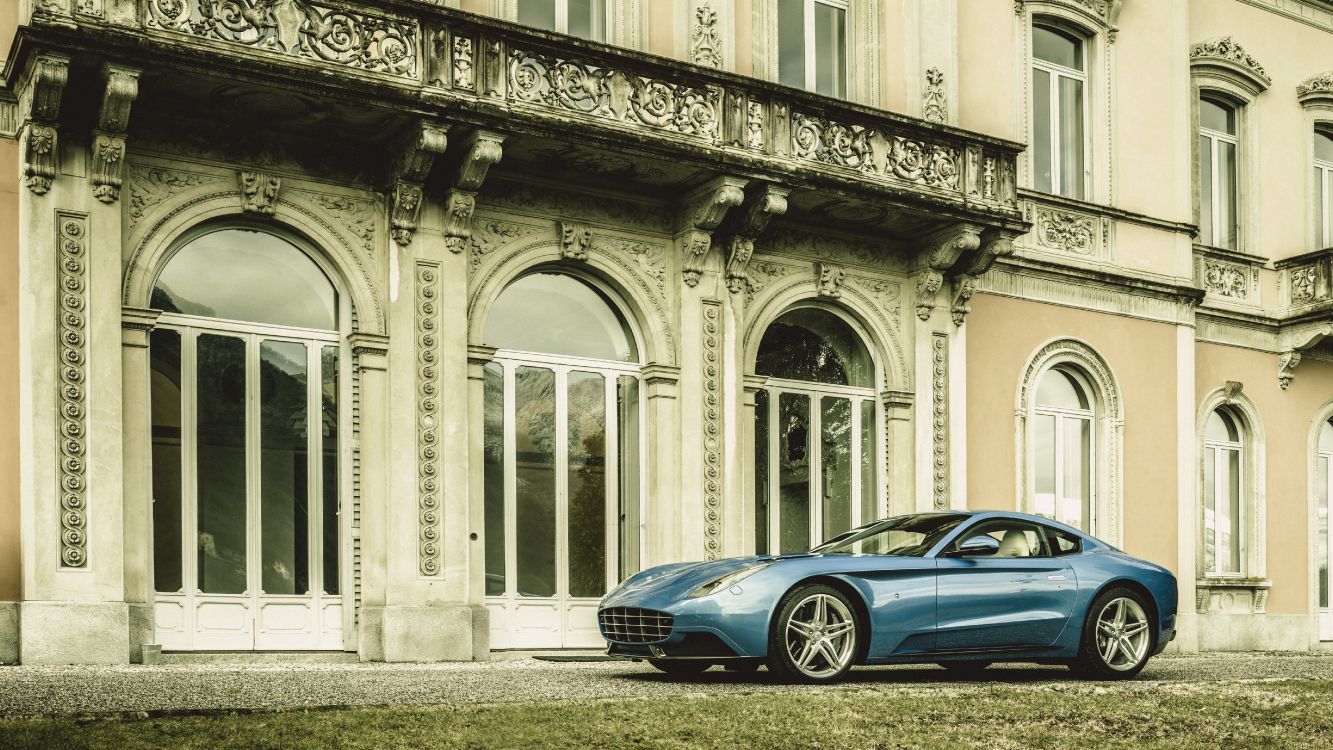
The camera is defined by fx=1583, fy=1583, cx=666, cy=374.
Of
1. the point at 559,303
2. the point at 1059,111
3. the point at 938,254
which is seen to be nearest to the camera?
the point at 559,303

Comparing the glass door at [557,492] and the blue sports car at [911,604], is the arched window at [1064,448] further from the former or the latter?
the blue sports car at [911,604]

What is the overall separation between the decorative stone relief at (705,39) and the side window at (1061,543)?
705 centimetres

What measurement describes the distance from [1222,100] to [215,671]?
720 inches

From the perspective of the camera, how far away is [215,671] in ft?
38.6

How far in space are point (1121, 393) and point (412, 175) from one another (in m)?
10.9

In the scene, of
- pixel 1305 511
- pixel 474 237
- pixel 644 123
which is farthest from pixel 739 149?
pixel 1305 511

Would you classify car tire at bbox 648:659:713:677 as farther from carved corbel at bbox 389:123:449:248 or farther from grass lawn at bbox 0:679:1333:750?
carved corbel at bbox 389:123:449:248

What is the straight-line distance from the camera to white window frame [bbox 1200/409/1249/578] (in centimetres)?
2345

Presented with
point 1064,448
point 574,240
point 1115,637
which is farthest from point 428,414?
point 1064,448

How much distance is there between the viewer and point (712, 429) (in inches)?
677

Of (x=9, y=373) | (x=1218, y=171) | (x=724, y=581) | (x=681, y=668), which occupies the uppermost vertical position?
(x=1218, y=171)

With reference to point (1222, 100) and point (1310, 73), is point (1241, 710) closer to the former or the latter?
point (1222, 100)

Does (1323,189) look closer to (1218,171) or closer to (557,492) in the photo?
(1218,171)

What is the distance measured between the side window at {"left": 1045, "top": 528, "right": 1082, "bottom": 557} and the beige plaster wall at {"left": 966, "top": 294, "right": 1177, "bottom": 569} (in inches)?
266
